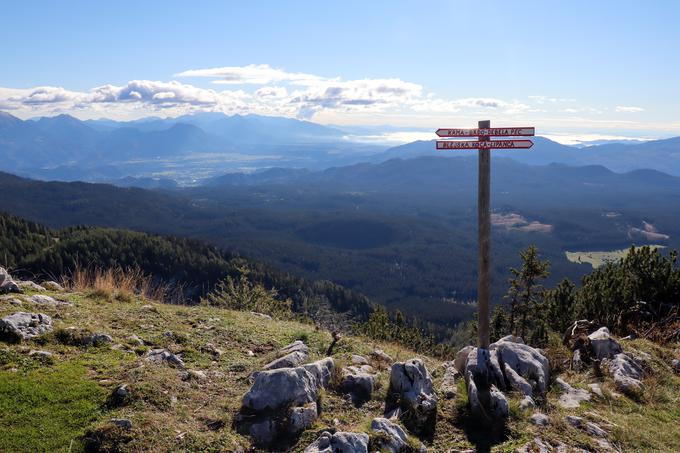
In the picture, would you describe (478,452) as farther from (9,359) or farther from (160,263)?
(160,263)

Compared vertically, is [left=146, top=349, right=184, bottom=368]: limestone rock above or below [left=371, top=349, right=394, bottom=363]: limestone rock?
above

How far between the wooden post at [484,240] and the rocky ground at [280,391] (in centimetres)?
79

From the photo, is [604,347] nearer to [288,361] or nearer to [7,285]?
[288,361]

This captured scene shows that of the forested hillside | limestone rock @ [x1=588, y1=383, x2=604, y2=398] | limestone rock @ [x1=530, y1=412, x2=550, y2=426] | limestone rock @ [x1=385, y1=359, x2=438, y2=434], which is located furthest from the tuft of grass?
the forested hillside

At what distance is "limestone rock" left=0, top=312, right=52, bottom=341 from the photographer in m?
9.69

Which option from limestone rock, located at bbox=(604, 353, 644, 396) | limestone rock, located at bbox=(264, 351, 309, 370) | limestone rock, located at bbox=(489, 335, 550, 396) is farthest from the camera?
limestone rock, located at bbox=(604, 353, 644, 396)

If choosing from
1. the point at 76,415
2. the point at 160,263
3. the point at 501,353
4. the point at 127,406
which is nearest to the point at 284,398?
the point at 127,406

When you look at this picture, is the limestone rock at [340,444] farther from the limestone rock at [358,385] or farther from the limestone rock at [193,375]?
the limestone rock at [193,375]

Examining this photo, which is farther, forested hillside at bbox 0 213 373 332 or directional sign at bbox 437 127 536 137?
forested hillside at bbox 0 213 373 332

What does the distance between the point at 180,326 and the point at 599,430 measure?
1110cm

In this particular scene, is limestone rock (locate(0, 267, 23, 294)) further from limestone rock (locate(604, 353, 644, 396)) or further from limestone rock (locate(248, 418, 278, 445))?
limestone rock (locate(604, 353, 644, 396))

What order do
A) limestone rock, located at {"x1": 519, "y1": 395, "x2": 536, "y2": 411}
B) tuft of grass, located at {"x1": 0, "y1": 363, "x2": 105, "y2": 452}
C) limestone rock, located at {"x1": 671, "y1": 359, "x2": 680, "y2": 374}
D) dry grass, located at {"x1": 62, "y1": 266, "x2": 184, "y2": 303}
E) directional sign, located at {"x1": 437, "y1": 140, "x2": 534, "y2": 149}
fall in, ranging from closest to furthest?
tuft of grass, located at {"x1": 0, "y1": 363, "x2": 105, "y2": 452}
limestone rock, located at {"x1": 519, "y1": 395, "x2": 536, "y2": 411}
directional sign, located at {"x1": 437, "y1": 140, "x2": 534, "y2": 149}
limestone rock, located at {"x1": 671, "y1": 359, "x2": 680, "y2": 374}
dry grass, located at {"x1": 62, "y1": 266, "x2": 184, "y2": 303}

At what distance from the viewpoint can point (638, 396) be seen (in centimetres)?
1118

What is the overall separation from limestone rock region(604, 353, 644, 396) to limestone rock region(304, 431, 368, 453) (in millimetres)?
7952
